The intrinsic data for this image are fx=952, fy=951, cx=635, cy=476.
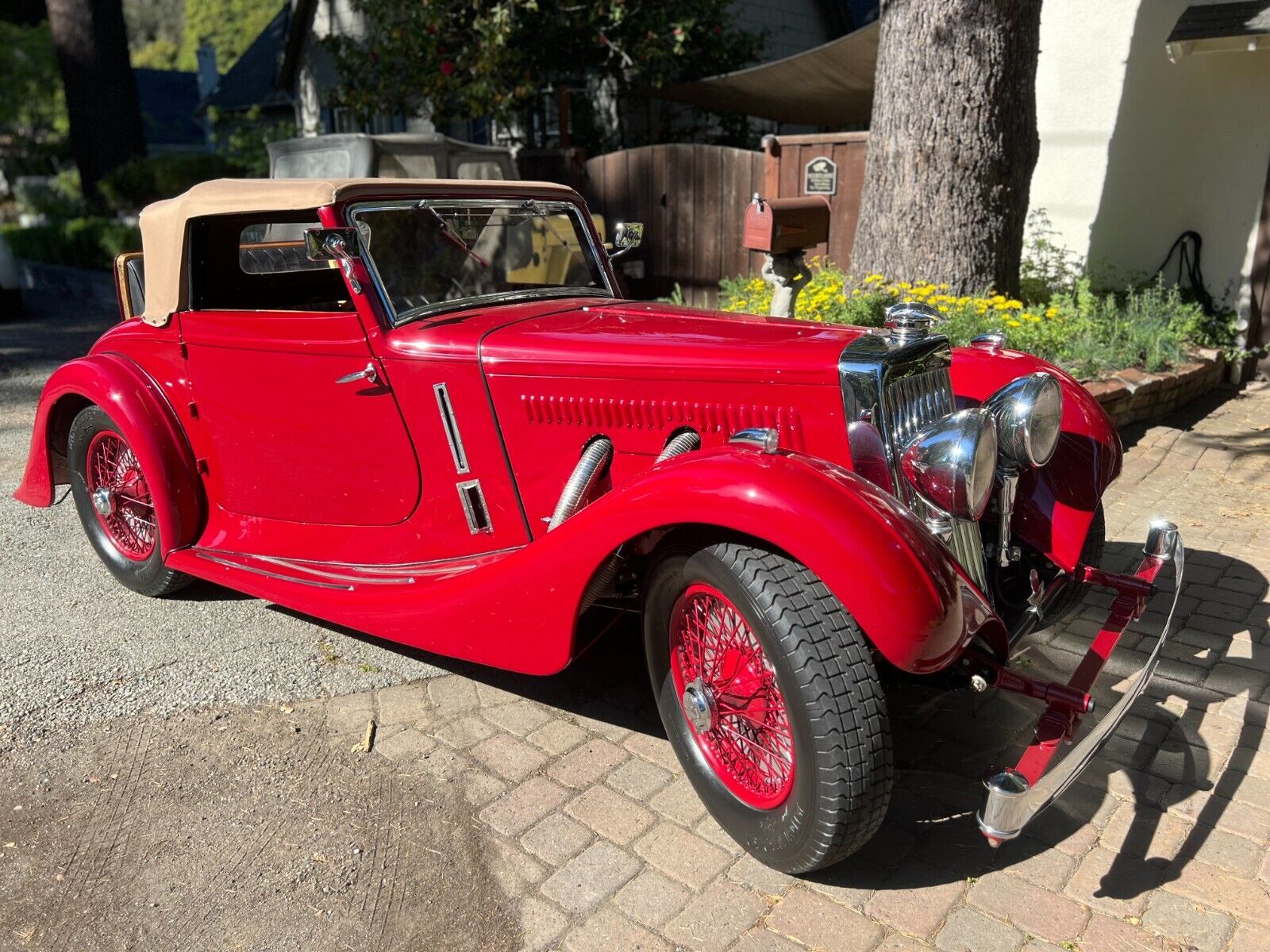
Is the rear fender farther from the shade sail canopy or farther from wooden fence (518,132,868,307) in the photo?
the shade sail canopy

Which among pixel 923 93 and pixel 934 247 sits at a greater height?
pixel 923 93

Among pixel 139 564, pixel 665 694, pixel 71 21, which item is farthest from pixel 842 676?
pixel 71 21

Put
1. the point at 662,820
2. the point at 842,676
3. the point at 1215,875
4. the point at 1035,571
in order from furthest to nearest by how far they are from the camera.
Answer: the point at 1035,571
the point at 662,820
the point at 1215,875
the point at 842,676

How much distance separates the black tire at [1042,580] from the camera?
2824mm

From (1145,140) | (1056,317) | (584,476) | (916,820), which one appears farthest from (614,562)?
(1145,140)

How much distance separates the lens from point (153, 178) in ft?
46.5

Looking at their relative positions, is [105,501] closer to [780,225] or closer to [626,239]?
[626,239]

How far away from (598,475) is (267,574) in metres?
1.37

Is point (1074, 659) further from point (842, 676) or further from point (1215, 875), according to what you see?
point (842, 676)

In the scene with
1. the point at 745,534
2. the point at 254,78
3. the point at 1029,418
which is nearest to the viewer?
the point at 745,534

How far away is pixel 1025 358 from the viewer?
3.32 meters

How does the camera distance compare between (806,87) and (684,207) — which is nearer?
(684,207)

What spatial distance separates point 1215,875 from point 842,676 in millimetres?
1092

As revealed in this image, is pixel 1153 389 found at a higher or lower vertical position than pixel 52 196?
lower
